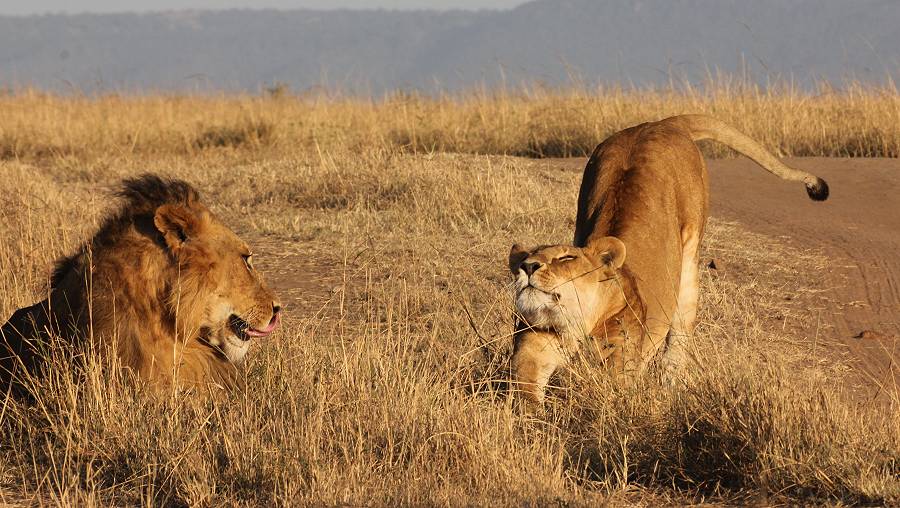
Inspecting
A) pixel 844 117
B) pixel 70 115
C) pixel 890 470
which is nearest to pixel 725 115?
pixel 844 117

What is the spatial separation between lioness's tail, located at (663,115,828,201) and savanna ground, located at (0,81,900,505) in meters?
0.76

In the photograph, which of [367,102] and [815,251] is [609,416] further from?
[367,102]

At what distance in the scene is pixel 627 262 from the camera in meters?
5.00

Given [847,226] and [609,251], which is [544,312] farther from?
[847,226]

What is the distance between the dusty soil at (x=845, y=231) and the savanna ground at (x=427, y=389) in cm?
13

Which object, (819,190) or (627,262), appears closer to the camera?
(627,262)

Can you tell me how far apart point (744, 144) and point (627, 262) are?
4.96 ft

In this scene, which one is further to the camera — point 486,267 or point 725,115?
point 725,115

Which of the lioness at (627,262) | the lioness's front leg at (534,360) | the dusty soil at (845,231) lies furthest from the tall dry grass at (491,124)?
the lioness's front leg at (534,360)

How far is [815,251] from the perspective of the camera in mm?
8805

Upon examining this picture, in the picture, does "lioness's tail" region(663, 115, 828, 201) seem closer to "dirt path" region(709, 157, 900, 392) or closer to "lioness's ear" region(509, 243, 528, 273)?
"dirt path" region(709, 157, 900, 392)

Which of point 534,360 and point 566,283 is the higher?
point 566,283

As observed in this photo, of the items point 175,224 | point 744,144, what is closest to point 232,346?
point 175,224

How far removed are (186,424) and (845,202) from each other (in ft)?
23.6
